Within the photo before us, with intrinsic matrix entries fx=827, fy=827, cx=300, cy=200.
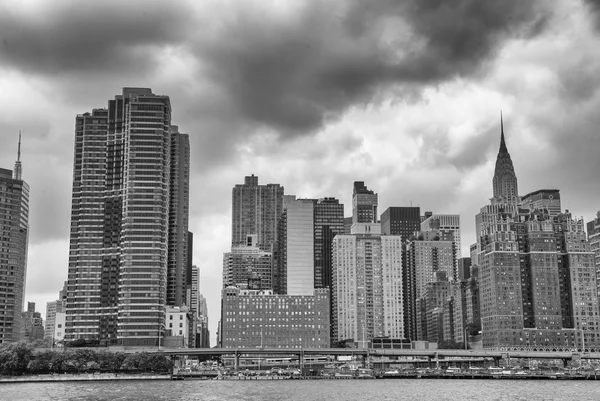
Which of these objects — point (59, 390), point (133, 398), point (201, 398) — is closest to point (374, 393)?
point (201, 398)

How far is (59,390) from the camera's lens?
19725 cm

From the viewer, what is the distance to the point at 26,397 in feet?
558

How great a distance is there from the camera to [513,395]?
187875 millimetres

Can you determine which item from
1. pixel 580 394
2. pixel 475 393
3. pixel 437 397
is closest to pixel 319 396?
pixel 437 397

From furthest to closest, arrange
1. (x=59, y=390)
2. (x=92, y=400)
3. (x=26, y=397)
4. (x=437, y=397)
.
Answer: (x=59, y=390) < (x=437, y=397) < (x=26, y=397) < (x=92, y=400)

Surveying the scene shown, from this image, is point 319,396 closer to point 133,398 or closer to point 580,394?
point 133,398

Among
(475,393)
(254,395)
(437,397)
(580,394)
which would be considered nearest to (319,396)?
(254,395)

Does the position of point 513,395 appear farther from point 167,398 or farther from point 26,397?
point 26,397

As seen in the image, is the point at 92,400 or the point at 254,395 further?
the point at 254,395

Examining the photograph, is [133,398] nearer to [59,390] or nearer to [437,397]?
[59,390]

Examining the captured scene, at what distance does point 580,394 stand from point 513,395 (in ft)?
55.3

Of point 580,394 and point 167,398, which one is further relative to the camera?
point 580,394

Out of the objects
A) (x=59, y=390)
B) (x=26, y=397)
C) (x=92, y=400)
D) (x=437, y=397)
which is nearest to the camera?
(x=92, y=400)

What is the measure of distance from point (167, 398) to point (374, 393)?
178ft
